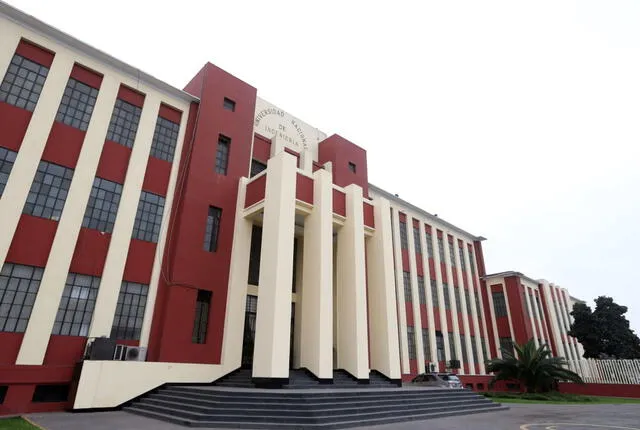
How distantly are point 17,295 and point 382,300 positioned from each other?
45.8ft

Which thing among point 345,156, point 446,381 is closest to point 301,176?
point 345,156

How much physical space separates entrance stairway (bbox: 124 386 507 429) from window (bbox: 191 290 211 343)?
7.75ft

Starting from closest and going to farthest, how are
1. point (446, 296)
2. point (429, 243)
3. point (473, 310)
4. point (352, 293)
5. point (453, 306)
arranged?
1. point (352, 293)
2. point (453, 306)
3. point (446, 296)
4. point (429, 243)
5. point (473, 310)

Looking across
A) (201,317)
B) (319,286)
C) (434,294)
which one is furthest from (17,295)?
(434,294)

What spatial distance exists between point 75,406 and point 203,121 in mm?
12185

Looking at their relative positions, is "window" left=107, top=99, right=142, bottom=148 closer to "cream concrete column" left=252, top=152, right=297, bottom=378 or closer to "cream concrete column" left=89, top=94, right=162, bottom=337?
"cream concrete column" left=89, top=94, right=162, bottom=337

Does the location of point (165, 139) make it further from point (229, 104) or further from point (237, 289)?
point (237, 289)

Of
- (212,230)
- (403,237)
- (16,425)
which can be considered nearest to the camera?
(16,425)

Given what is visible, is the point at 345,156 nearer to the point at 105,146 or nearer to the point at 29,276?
the point at 105,146

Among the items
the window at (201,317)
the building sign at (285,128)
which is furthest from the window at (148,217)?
the building sign at (285,128)

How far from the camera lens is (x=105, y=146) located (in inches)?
592

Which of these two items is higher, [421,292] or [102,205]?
[102,205]

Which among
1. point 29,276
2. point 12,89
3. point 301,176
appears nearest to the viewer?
point 29,276

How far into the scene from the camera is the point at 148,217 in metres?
15.4
